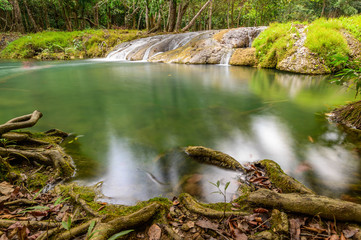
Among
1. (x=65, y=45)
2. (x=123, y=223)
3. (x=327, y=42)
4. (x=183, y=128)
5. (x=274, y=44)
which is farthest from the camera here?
(x=65, y=45)

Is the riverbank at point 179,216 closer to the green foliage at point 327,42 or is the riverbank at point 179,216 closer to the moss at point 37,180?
the moss at point 37,180

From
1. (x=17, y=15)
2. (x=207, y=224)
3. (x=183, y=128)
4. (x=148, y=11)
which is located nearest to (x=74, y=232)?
(x=207, y=224)

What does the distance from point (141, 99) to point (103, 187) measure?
13.6 feet

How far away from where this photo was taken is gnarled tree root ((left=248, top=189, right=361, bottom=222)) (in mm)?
1451

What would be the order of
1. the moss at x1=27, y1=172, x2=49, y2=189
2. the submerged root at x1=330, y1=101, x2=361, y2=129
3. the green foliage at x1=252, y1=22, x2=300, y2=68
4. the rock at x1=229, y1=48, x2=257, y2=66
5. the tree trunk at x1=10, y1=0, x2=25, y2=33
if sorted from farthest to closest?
the tree trunk at x1=10, y1=0, x2=25, y2=33 → the rock at x1=229, y1=48, x2=257, y2=66 → the green foliage at x1=252, y1=22, x2=300, y2=68 → the submerged root at x1=330, y1=101, x2=361, y2=129 → the moss at x1=27, y1=172, x2=49, y2=189

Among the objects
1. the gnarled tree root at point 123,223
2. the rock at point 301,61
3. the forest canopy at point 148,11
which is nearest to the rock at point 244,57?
the rock at point 301,61

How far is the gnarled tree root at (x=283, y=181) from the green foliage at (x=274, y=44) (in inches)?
405

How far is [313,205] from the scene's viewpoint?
5.02 ft

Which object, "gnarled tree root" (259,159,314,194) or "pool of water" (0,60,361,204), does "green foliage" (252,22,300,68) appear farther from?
"gnarled tree root" (259,159,314,194)

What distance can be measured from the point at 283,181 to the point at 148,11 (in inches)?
943

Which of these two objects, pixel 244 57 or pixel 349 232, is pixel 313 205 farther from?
pixel 244 57

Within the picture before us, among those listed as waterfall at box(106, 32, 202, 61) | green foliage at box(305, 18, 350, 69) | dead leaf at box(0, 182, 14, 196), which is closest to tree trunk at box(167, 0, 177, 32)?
waterfall at box(106, 32, 202, 61)

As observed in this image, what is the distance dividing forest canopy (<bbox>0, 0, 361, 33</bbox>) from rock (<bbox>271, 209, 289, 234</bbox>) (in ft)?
65.7

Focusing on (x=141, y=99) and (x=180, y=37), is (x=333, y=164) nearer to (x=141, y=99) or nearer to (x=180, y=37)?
(x=141, y=99)
